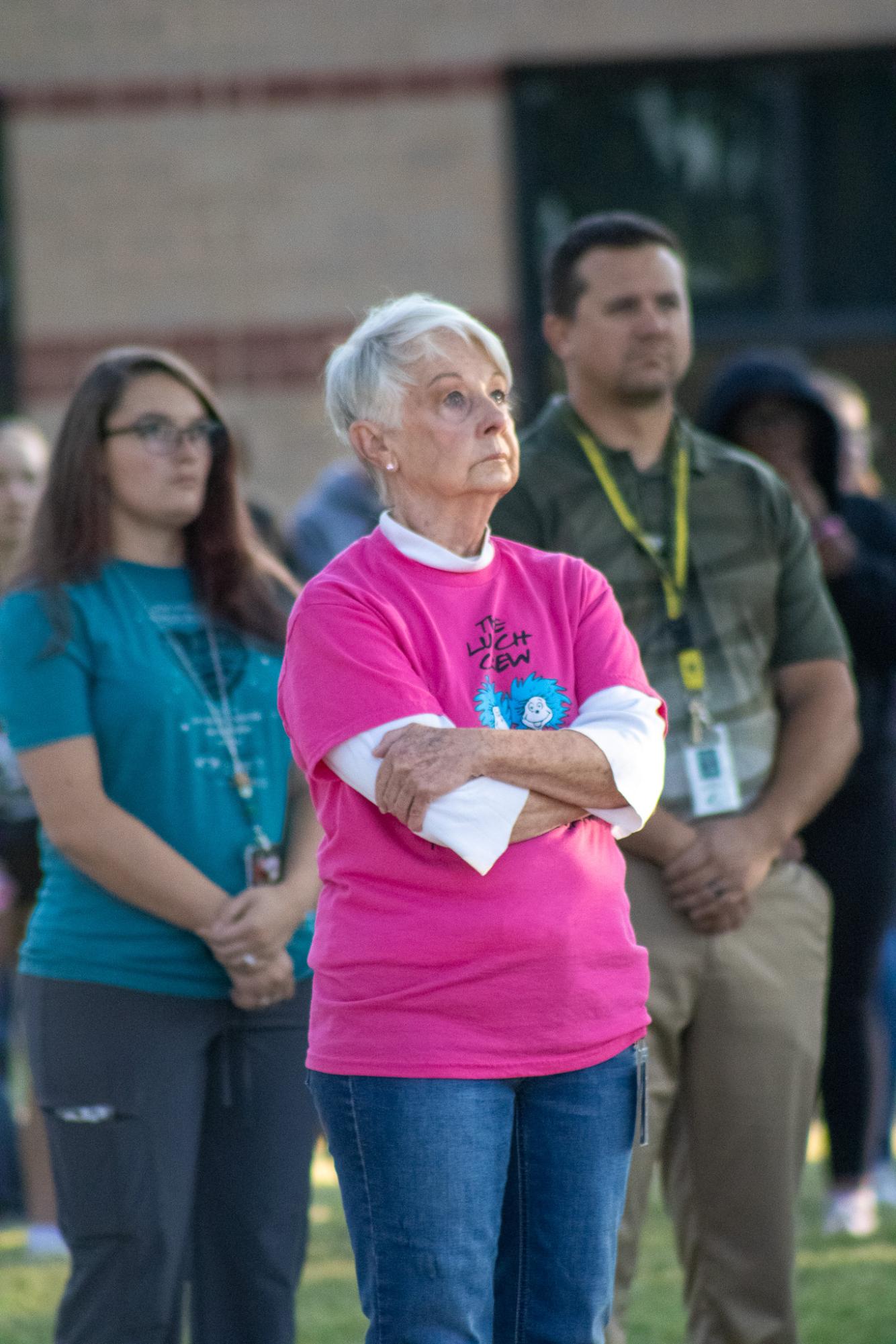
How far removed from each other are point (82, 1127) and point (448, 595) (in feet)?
3.86

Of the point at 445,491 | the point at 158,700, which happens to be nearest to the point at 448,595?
the point at 445,491

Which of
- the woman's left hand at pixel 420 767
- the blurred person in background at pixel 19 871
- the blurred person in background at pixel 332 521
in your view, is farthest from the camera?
the blurred person in background at pixel 332 521

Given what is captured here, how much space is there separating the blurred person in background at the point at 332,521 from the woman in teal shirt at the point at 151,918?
7.62 feet

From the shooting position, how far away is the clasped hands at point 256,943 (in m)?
2.90

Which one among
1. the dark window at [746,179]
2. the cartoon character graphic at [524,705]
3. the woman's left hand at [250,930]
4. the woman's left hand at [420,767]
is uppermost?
the dark window at [746,179]

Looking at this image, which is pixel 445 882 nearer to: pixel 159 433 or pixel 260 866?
pixel 260 866

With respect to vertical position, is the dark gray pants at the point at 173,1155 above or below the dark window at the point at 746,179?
below

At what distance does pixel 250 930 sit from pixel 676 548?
1051 mm

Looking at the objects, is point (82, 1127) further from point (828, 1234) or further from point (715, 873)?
point (828, 1234)

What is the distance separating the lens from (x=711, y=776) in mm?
3076

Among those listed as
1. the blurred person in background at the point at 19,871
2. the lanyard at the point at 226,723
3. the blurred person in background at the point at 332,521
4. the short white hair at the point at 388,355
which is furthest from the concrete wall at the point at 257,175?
the short white hair at the point at 388,355

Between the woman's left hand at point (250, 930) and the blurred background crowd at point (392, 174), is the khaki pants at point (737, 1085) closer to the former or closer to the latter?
the woman's left hand at point (250, 930)

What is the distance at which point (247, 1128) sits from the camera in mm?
2963

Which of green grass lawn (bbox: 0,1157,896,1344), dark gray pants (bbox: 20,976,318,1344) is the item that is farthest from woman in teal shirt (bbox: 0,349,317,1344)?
green grass lawn (bbox: 0,1157,896,1344)
